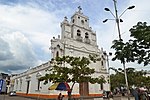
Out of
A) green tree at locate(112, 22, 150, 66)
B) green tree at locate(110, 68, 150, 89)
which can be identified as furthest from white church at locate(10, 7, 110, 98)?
green tree at locate(112, 22, 150, 66)

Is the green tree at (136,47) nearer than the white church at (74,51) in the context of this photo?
Yes

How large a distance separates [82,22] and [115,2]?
21888mm

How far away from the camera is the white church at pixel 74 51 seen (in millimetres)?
31825

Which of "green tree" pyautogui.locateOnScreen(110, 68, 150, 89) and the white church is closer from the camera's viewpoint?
the white church

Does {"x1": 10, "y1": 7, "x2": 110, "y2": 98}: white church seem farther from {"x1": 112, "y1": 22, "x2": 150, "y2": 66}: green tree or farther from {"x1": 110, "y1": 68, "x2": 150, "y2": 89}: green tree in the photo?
{"x1": 112, "y1": 22, "x2": 150, "y2": 66}: green tree

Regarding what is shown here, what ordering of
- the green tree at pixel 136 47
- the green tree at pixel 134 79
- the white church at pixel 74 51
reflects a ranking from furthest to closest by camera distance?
1. the green tree at pixel 134 79
2. the white church at pixel 74 51
3. the green tree at pixel 136 47

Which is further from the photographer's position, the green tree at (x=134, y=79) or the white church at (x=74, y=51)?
the green tree at (x=134, y=79)

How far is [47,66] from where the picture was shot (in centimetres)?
3173

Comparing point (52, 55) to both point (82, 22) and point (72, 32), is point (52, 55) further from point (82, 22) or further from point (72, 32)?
point (82, 22)

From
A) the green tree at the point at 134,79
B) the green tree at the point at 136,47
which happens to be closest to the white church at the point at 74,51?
the green tree at the point at 134,79

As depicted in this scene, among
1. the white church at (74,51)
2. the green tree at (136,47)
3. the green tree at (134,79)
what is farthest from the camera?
the green tree at (134,79)

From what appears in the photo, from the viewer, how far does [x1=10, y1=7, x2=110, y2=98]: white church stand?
31825 mm

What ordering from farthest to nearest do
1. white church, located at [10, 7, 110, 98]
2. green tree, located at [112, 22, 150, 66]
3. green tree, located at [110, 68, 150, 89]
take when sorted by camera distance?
green tree, located at [110, 68, 150, 89] → white church, located at [10, 7, 110, 98] → green tree, located at [112, 22, 150, 66]

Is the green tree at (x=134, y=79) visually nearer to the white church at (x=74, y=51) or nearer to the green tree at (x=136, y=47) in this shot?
the white church at (x=74, y=51)
